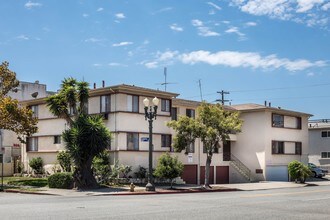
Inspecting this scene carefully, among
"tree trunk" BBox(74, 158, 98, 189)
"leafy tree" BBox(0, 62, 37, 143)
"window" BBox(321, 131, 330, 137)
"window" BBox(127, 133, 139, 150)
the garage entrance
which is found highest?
"leafy tree" BBox(0, 62, 37, 143)

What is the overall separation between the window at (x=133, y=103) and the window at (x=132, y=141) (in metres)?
2.01

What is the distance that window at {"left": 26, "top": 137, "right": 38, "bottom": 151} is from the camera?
47.7 m

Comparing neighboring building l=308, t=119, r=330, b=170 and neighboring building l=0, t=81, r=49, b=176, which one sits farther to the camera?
neighboring building l=308, t=119, r=330, b=170

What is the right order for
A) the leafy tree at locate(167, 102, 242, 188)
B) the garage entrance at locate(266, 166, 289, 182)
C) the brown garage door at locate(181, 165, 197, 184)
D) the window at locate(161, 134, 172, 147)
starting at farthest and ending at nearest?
the garage entrance at locate(266, 166, 289, 182)
the brown garage door at locate(181, 165, 197, 184)
the window at locate(161, 134, 172, 147)
the leafy tree at locate(167, 102, 242, 188)

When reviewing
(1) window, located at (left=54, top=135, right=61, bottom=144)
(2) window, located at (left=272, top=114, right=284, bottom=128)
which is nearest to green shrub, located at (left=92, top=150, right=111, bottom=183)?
(1) window, located at (left=54, top=135, right=61, bottom=144)

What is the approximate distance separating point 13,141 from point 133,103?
21.6 metres

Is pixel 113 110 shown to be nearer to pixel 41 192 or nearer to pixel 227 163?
pixel 41 192

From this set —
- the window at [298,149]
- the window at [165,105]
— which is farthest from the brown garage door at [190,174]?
the window at [298,149]

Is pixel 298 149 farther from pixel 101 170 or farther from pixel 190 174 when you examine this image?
pixel 101 170

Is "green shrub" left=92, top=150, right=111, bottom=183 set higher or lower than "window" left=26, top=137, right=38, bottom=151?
lower

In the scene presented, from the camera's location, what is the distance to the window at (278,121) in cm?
5275

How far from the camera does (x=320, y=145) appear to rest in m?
68.6

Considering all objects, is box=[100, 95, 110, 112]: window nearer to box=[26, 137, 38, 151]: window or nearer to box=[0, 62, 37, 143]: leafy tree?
box=[0, 62, 37, 143]: leafy tree

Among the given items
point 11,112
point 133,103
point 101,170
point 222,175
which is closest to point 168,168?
point 101,170
